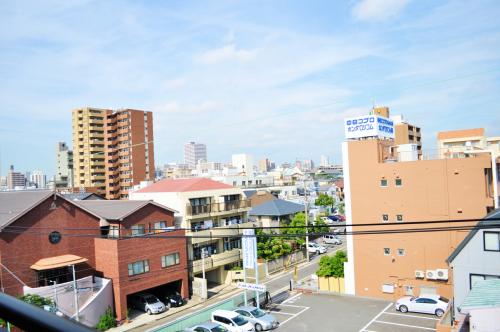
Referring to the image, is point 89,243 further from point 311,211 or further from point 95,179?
point 95,179

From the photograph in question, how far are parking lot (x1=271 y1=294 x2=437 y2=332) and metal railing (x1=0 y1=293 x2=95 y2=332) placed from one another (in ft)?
53.3

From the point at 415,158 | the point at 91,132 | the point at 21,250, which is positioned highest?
the point at 91,132

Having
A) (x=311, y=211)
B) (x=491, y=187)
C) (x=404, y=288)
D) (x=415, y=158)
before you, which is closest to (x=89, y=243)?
(x=404, y=288)

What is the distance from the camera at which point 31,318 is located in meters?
0.89

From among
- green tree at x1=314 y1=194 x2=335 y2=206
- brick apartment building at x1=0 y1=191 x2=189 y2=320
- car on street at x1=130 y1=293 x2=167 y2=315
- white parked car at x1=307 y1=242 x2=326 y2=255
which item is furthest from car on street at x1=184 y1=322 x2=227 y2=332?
green tree at x1=314 y1=194 x2=335 y2=206

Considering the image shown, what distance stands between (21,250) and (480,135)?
147 feet

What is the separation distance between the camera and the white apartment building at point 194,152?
7372 inches

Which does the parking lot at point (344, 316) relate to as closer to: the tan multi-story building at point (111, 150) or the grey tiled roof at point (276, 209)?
the grey tiled roof at point (276, 209)

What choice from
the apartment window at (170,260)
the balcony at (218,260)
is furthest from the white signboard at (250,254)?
the balcony at (218,260)

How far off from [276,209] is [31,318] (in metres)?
34.6

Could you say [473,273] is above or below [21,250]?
below

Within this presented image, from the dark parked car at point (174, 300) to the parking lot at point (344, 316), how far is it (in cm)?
463

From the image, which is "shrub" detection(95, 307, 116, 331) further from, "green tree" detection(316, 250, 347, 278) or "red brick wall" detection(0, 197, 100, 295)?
"green tree" detection(316, 250, 347, 278)

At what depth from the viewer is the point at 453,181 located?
60.9ft
